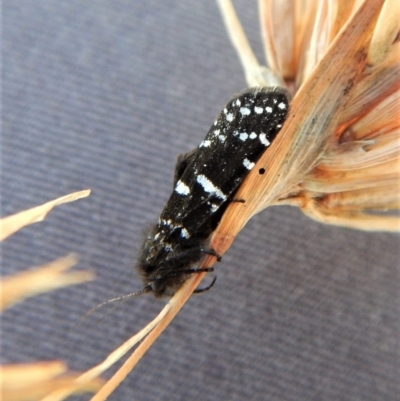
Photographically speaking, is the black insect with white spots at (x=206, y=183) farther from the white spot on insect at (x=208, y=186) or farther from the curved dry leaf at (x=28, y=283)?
the curved dry leaf at (x=28, y=283)

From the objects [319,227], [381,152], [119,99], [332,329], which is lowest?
[332,329]

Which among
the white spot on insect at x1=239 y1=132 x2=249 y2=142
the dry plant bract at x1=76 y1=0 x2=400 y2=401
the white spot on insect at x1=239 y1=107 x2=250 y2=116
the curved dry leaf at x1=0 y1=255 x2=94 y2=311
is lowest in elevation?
the dry plant bract at x1=76 y1=0 x2=400 y2=401

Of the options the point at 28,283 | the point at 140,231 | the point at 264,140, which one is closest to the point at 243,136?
the point at 264,140

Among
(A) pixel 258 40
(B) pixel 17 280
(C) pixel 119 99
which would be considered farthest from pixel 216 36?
(B) pixel 17 280

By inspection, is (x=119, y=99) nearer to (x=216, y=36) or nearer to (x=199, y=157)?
(x=216, y=36)

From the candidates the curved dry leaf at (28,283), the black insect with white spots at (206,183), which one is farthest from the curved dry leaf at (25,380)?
the black insect with white spots at (206,183)

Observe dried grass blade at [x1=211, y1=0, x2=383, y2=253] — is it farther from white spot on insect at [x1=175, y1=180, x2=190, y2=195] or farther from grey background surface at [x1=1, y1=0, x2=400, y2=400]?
grey background surface at [x1=1, y1=0, x2=400, y2=400]

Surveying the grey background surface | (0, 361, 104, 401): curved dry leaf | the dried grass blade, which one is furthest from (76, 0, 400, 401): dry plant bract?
the grey background surface
